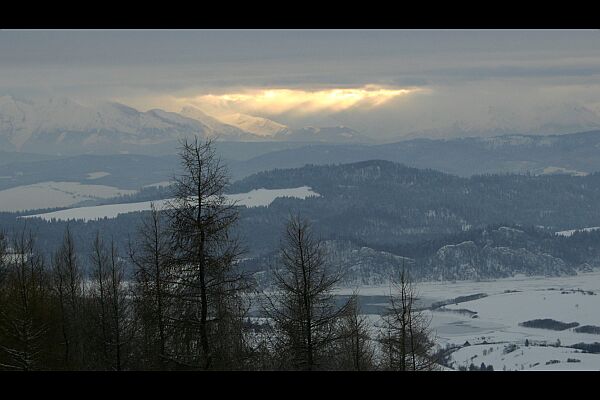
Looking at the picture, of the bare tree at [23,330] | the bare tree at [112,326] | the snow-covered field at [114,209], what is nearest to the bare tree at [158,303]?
the bare tree at [23,330]

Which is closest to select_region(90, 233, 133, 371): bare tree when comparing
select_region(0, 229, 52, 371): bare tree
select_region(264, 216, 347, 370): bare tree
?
select_region(0, 229, 52, 371): bare tree

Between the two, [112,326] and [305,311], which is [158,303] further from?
[112,326]

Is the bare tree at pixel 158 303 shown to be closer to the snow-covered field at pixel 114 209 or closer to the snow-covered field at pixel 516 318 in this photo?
the snow-covered field at pixel 516 318

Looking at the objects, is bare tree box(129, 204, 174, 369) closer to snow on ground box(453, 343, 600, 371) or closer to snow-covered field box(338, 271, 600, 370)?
snow-covered field box(338, 271, 600, 370)
